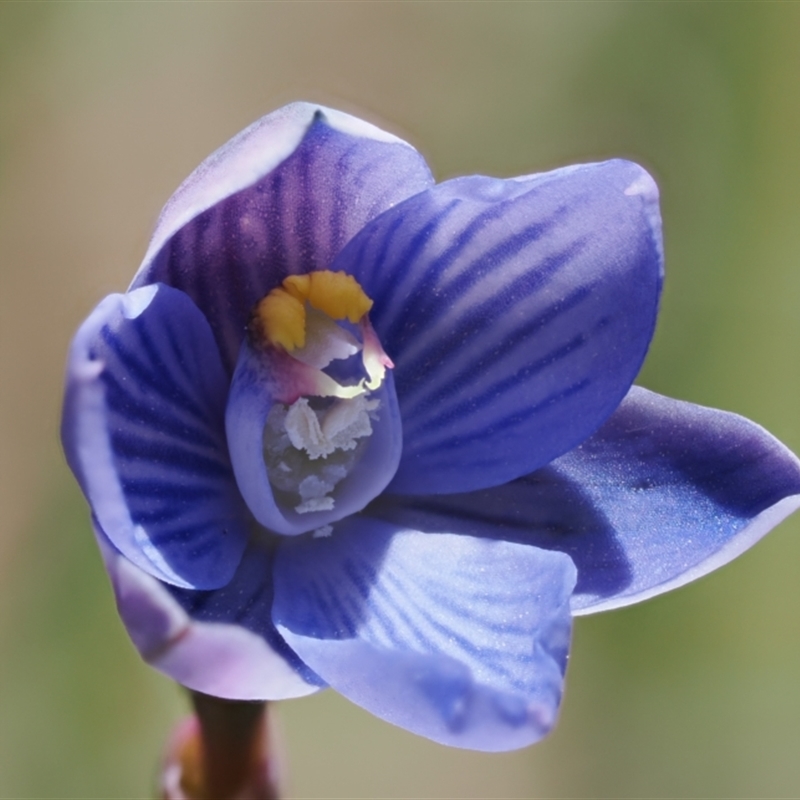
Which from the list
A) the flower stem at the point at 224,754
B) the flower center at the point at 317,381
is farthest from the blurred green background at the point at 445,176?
the flower center at the point at 317,381

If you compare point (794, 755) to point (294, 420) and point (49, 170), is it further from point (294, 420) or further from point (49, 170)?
point (49, 170)

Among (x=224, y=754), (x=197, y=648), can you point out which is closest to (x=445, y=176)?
(x=224, y=754)

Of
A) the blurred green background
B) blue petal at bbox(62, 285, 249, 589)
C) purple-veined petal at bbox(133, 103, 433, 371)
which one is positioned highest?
purple-veined petal at bbox(133, 103, 433, 371)

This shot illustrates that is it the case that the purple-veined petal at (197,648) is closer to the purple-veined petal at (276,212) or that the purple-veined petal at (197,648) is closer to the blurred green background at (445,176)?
the purple-veined petal at (276,212)

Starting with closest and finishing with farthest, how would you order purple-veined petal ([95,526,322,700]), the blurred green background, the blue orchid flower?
1. purple-veined petal ([95,526,322,700])
2. the blue orchid flower
3. the blurred green background

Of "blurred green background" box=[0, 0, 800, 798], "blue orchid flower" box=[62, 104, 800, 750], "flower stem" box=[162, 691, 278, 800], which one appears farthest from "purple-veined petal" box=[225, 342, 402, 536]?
"blurred green background" box=[0, 0, 800, 798]

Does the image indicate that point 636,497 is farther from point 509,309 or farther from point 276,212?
point 276,212

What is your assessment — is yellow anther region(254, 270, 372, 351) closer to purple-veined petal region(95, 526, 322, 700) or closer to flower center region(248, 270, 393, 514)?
flower center region(248, 270, 393, 514)

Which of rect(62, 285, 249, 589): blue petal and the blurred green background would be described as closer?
rect(62, 285, 249, 589): blue petal
